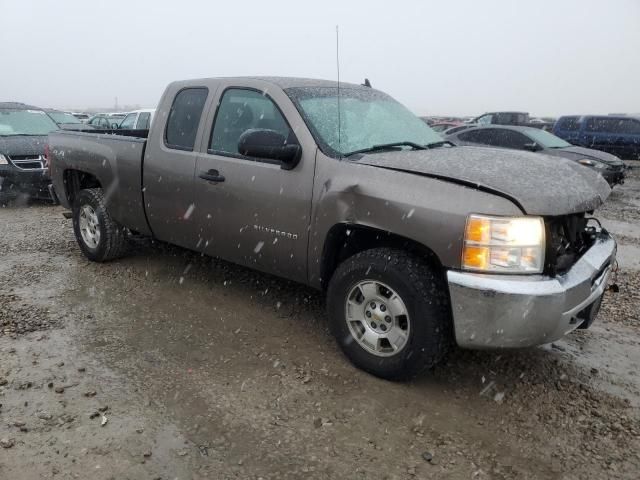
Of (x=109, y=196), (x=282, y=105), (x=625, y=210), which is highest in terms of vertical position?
(x=282, y=105)

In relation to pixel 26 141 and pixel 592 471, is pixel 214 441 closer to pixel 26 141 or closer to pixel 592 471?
pixel 592 471

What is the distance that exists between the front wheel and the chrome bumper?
165mm

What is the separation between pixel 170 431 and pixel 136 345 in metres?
1.16

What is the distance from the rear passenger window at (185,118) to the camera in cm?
438

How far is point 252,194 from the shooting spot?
3824 mm

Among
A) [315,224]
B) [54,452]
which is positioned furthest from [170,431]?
[315,224]

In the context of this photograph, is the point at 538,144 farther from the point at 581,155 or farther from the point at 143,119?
the point at 143,119

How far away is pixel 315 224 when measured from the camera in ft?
11.5

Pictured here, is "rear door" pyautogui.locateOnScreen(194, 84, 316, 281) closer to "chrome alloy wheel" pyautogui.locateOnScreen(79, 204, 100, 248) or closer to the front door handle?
the front door handle

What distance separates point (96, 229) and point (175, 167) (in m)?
1.72

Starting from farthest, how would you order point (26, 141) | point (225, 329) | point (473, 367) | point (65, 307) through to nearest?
1. point (26, 141)
2. point (65, 307)
3. point (225, 329)
4. point (473, 367)

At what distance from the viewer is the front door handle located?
4.03 meters

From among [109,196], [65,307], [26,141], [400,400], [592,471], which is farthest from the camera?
[26,141]

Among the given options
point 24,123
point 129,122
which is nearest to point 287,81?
point 24,123
